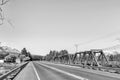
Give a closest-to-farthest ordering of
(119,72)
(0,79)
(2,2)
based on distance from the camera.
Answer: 1. (2,2)
2. (0,79)
3. (119,72)

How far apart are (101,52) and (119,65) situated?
789 cm

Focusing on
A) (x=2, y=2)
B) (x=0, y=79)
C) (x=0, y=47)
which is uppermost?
(x=2, y=2)

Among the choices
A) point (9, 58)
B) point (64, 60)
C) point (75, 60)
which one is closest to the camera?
point (75, 60)

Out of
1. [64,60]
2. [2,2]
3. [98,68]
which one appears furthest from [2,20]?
[64,60]

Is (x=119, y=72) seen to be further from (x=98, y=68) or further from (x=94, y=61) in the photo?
(x=94, y=61)

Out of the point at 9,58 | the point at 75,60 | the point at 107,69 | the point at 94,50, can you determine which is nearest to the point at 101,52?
the point at 94,50

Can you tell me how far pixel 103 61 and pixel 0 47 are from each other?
30.8 meters

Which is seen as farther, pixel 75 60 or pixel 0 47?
pixel 75 60

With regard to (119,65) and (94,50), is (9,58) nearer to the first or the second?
(94,50)

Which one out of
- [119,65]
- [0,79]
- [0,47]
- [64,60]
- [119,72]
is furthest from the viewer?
[64,60]

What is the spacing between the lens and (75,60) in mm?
59531

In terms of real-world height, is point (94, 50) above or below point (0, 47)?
above

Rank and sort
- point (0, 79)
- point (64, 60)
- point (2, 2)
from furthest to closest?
point (64, 60) → point (0, 79) → point (2, 2)

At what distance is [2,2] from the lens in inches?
330
